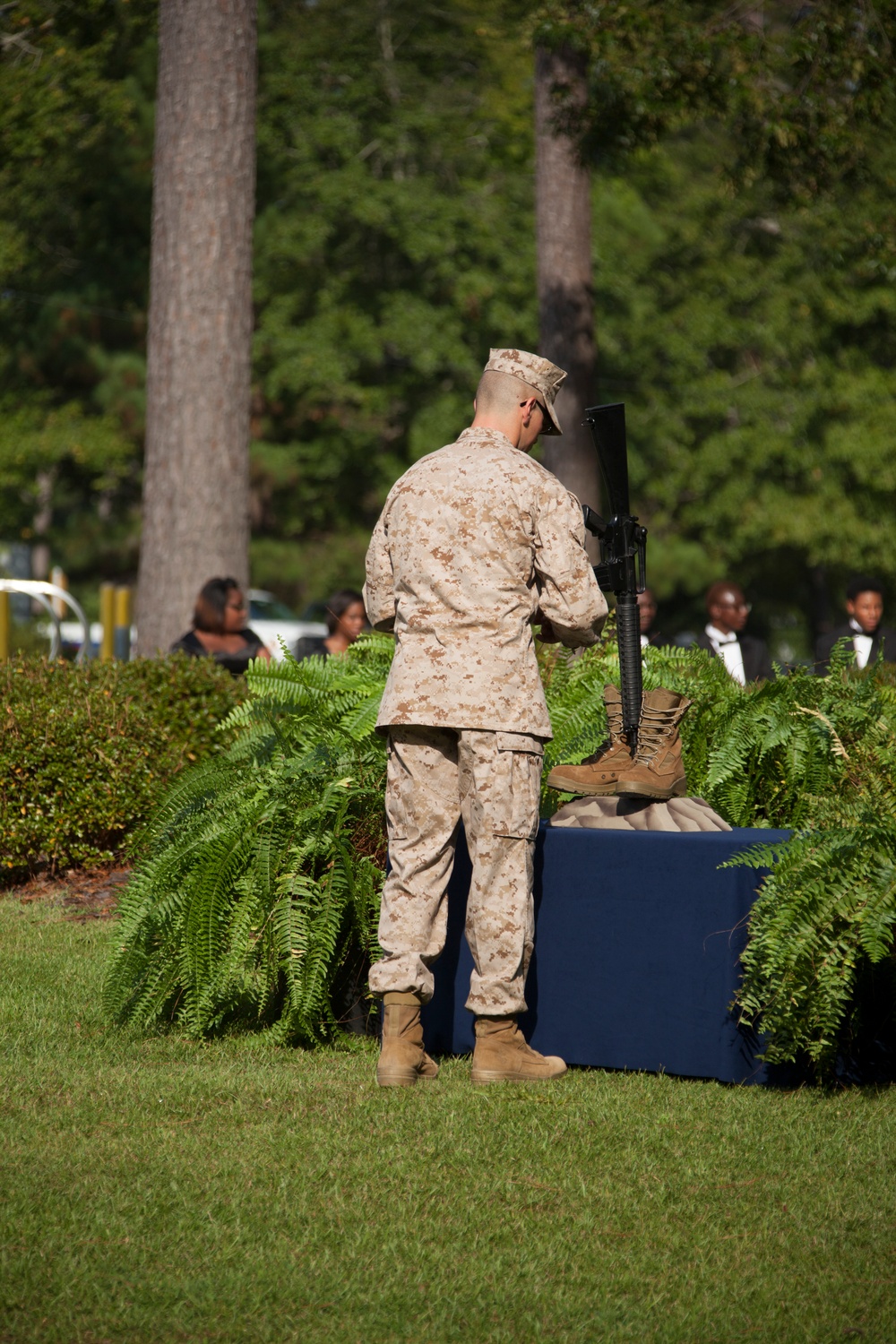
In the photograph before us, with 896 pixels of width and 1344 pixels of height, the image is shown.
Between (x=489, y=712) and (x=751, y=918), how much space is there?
39.1 inches

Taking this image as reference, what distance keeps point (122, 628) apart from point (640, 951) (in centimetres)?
833

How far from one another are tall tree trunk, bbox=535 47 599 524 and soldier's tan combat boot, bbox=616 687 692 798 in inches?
390

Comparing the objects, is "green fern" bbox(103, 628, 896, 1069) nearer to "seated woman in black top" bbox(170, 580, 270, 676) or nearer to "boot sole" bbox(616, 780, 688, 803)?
"boot sole" bbox(616, 780, 688, 803)

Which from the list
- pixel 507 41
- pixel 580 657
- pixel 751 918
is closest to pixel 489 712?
pixel 751 918

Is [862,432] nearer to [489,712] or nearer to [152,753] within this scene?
[152,753]

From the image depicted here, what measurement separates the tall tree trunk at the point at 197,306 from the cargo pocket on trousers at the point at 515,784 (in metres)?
6.56

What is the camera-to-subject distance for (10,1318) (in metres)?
3.05

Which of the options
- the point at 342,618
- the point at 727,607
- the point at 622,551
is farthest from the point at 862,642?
the point at 622,551

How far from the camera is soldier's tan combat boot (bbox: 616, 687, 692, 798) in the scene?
5.00 metres

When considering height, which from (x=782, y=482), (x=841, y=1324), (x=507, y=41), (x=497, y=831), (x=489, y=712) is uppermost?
(x=507, y=41)

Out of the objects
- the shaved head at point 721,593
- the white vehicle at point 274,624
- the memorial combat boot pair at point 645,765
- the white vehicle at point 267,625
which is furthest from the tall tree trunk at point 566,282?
the white vehicle at point 274,624

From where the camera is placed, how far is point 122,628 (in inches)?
488

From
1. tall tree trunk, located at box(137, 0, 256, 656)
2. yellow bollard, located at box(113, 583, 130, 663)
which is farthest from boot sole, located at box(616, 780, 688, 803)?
yellow bollard, located at box(113, 583, 130, 663)

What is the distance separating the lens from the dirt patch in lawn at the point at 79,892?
7.49 metres
